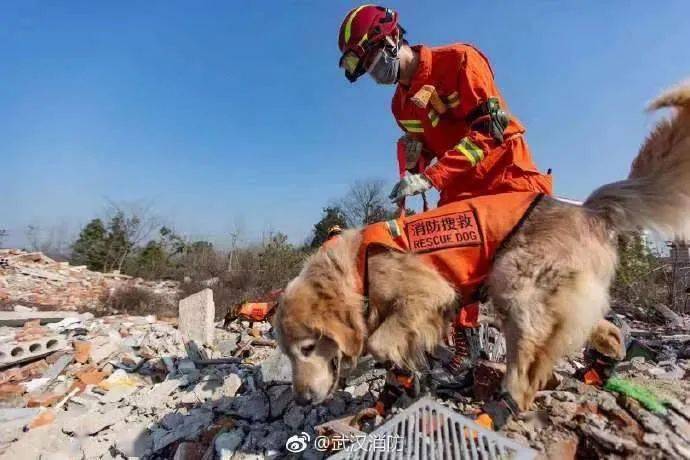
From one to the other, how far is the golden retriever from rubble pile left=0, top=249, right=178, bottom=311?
36.6 feet

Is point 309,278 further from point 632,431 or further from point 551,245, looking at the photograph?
point 632,431

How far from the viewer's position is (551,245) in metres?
2.73

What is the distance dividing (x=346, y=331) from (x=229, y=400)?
5.79ft

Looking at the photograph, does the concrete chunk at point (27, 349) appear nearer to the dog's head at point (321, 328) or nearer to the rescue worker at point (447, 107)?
the dog's head at point (321, 328)

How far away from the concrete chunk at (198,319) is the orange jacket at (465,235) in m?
4.24

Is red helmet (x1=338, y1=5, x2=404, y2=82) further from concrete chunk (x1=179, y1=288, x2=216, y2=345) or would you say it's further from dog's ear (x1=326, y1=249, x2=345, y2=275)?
concrete chunk (x1=179, y1=288, x2=216, y2=345)

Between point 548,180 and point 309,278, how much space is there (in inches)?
79.5

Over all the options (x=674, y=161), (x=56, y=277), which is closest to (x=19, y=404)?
(x=674, y=161)

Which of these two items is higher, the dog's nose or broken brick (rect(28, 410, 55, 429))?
the dog's nose

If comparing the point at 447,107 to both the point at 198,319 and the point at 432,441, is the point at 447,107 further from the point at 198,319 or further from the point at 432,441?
the point at 198,319

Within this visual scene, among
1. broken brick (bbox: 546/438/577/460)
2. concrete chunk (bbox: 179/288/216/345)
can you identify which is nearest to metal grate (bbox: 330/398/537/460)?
broken brick (bbox: 546/438/577/460)

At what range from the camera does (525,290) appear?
8.85 ft

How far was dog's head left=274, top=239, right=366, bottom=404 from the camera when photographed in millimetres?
3076

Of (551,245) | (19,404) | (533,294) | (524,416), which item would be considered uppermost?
(551,245)
